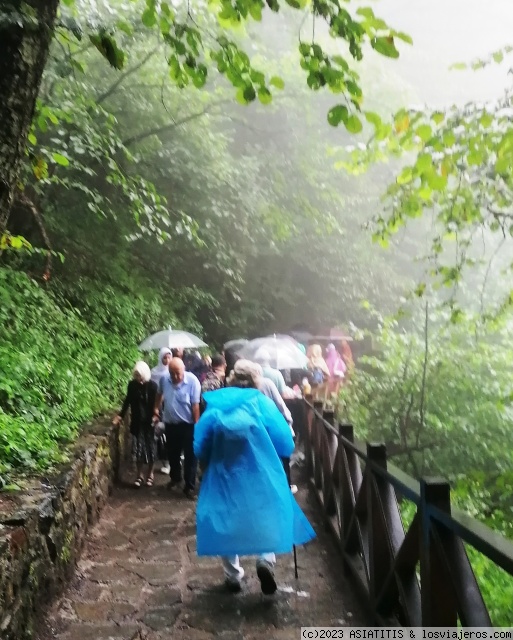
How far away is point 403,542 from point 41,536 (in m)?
2.44

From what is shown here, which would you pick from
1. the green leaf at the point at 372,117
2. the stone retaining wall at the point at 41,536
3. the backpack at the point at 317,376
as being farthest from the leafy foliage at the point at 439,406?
the green leaf at the point at 372,117

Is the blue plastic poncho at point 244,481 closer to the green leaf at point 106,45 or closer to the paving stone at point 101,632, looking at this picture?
the paving stone at point 101,632

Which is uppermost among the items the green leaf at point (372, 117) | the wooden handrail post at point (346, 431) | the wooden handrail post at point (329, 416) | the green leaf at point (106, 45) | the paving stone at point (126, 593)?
the green leaf at point (106, 45)

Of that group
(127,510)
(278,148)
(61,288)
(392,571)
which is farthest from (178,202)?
(392,571)

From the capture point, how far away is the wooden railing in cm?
223

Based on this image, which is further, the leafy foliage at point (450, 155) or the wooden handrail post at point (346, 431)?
the wooden handrail post at point (346, 431)

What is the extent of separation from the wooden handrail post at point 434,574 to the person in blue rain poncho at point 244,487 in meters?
1.57

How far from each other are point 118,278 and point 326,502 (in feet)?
26.7

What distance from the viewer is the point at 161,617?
154 inches

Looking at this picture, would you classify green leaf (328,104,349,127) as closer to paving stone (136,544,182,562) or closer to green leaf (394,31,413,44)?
green leaf (394,31,413,44)

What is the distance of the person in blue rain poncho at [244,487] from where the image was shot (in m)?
3.96

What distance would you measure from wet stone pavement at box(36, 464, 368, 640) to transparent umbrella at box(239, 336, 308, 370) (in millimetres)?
4135

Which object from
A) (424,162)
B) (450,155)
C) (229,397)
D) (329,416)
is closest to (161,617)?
(229,397)

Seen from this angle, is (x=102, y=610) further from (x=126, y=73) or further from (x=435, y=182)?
(x=126, y=73)
